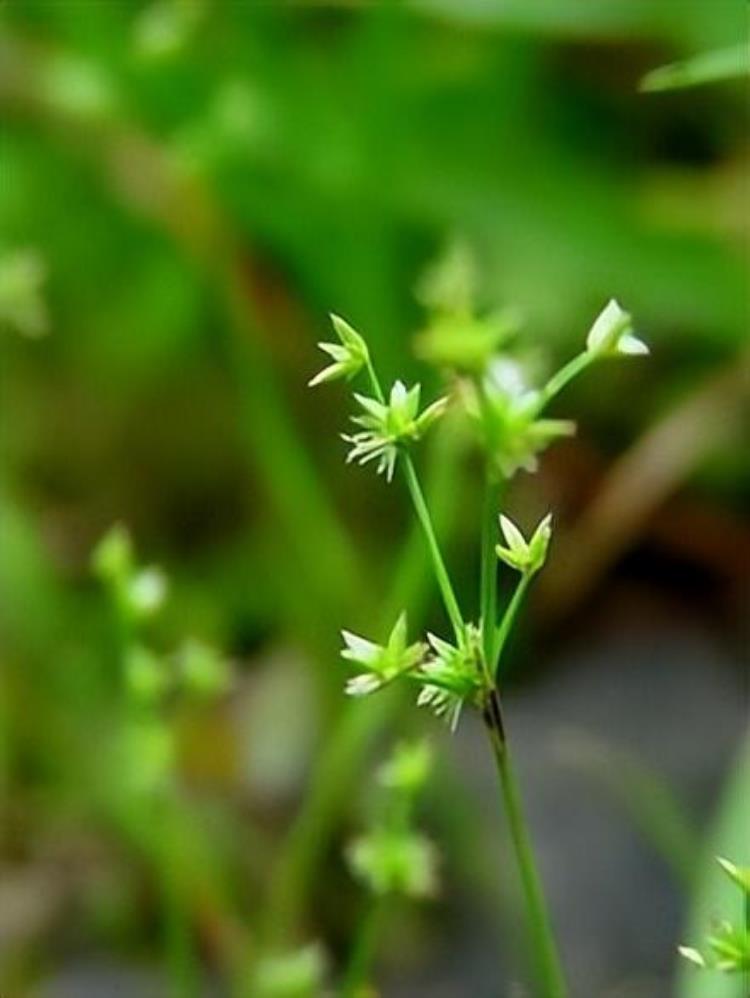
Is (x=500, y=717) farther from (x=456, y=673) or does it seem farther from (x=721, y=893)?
(x=721, y=893)

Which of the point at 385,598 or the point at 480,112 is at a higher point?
the point at 480,112

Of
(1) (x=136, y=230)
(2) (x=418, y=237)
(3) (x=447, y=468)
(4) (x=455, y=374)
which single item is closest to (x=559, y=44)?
(2) (x=418, y=237)

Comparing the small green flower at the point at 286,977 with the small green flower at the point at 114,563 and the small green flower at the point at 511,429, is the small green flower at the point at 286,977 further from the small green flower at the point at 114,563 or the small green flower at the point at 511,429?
the small green flower at the point at 511,429

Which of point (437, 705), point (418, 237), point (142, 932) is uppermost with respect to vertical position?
point (437, 705)

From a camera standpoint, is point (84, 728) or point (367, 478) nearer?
point (84, 728)

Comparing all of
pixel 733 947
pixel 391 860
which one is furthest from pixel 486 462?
pixel 391 860

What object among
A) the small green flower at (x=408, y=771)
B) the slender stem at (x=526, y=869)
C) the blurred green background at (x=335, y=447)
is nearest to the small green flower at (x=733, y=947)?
the slender stem at (x=526, y=869)

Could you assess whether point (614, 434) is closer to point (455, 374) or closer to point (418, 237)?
point (418, 237)
